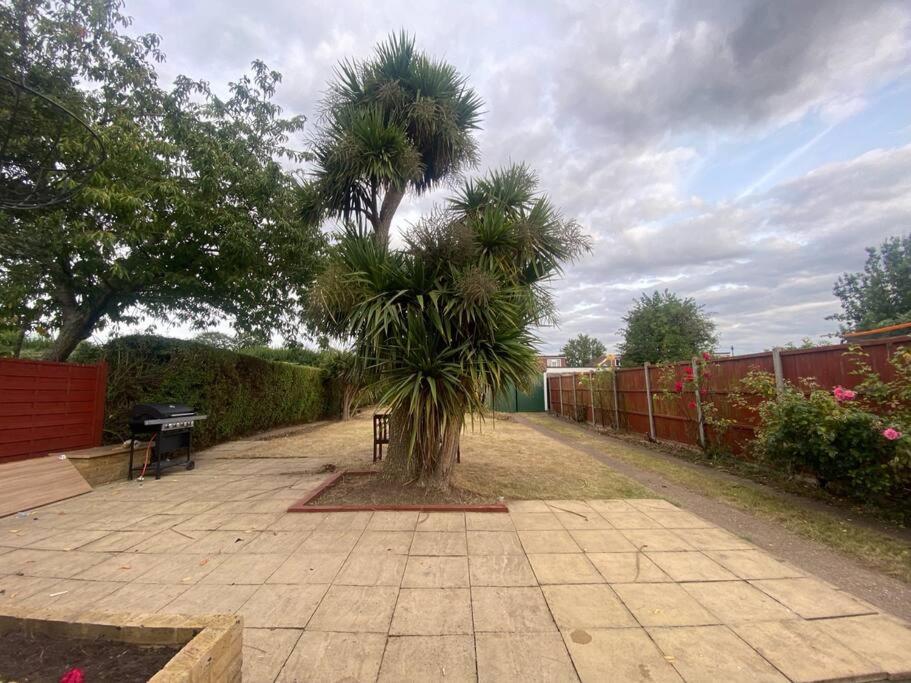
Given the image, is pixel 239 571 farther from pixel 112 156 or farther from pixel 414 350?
pixel 112 156

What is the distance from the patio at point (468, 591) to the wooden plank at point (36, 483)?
0.39m

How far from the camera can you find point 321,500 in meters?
4.61

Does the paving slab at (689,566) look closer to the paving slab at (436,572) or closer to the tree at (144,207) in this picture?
the paving slab at (436,572)

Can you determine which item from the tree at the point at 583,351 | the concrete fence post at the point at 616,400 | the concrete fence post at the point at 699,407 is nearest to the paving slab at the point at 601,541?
the concrete fence post at the point at 699,407

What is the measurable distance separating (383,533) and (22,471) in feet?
16.1

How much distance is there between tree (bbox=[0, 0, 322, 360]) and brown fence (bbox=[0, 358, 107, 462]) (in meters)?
1.52

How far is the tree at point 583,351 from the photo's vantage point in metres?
60.5

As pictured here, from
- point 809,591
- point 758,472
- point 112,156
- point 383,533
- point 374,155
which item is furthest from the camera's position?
point 112,156

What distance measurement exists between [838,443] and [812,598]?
7.84 feet

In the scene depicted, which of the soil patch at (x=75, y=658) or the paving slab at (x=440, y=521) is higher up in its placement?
the soil patch at (x=75, y=658)

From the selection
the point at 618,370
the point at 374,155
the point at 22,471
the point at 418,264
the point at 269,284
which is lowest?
the point at 22,471

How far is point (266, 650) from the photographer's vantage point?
2031 millimetres

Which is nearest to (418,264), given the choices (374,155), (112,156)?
(374,155)

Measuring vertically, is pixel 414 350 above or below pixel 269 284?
below
